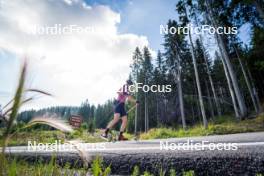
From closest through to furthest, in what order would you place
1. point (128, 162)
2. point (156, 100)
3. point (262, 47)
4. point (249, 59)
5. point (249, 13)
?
point (128, 162) < point (249, 13) < point (262, 47) < point (249, 59) < point (156, 100)

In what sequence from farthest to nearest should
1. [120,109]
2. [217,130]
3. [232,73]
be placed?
[232,73] < [217,130] < [120,109]

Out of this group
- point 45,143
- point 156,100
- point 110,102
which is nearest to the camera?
point 45,143

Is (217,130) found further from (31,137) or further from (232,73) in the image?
(31,137)

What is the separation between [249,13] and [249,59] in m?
16.4

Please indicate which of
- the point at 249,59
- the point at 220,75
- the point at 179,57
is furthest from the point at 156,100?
the point at 249,59

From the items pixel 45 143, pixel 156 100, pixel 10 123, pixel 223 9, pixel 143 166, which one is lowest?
pixel 143 166

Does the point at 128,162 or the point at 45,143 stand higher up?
the point at 45,143

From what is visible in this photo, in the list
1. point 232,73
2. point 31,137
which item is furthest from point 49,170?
point 232,73

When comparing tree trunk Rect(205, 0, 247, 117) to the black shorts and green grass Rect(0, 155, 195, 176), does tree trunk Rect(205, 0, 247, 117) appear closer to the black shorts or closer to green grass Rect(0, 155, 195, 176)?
the black shorts

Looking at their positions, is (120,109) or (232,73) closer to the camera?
(120,109)

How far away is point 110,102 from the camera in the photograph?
3917 inches

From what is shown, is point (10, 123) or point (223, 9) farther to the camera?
point (223, 9)

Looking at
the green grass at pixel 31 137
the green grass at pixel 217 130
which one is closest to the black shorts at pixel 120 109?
the green grass at pixel 217 130

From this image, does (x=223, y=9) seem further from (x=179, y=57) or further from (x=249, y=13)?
(x=179, y=57)
